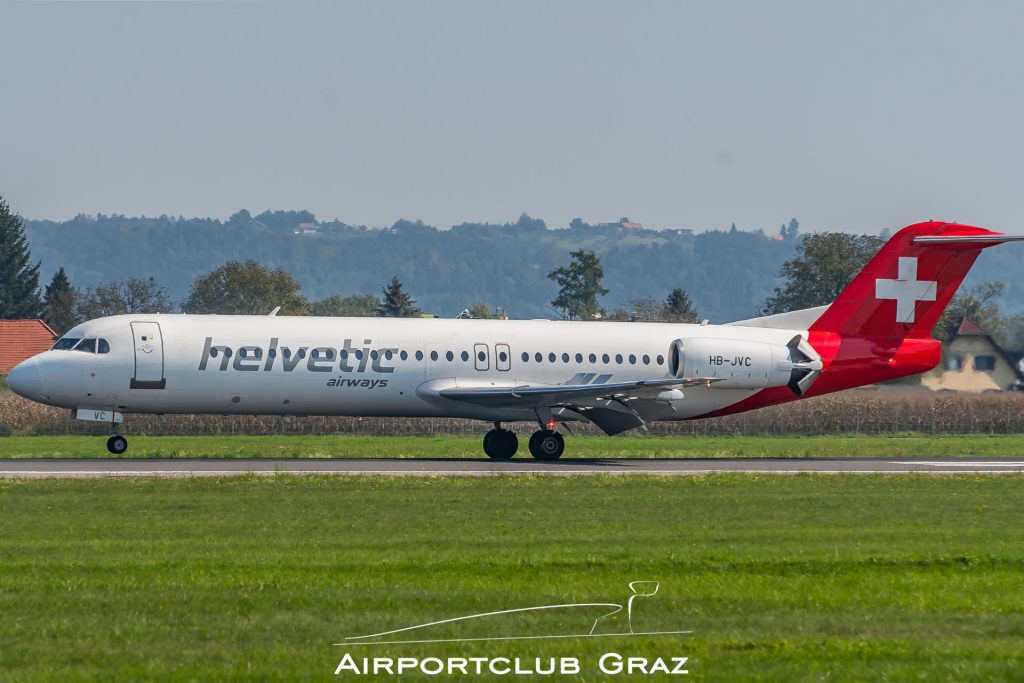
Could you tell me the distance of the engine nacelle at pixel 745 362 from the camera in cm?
3884

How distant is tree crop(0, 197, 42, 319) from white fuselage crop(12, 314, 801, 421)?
87.5m

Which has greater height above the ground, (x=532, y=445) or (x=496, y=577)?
(x=532, y=445)

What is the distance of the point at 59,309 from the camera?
395ft

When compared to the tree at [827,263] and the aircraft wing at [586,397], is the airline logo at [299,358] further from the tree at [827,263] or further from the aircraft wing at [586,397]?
the tree at [827,263]

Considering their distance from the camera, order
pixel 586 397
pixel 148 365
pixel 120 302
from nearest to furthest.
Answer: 1. pixel 148 365
2. pixel 586 397
3. pixel 120 302

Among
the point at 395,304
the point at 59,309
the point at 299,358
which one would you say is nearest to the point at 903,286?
the point at 299,358

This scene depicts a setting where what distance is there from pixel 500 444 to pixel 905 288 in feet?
41.8

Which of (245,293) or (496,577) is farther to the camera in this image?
(245,293)

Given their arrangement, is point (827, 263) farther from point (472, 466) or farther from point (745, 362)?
point (472, 466)

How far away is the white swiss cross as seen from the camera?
134ft

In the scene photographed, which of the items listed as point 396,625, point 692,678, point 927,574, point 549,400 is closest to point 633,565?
point 927,574

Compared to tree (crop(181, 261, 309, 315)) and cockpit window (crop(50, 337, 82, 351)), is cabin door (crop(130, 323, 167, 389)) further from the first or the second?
tree (crop(181, 261, 309, 315))

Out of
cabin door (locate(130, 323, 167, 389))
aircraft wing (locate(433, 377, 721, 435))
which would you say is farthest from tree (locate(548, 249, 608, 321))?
cabin door (locate(130, 323, 167, 389))

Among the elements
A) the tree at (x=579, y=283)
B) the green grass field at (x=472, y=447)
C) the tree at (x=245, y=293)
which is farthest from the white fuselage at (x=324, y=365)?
the tree at (x=579, y=283)
